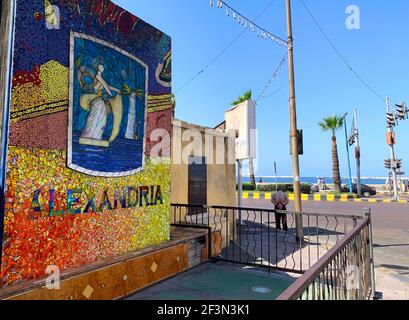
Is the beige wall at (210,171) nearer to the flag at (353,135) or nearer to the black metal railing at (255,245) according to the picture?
the black metal railing at (255,245)

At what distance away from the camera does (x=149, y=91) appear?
18.7ft

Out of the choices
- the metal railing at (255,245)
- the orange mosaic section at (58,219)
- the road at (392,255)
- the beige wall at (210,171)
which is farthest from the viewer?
the beige wall at (210,171)

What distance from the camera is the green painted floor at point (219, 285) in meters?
4.71

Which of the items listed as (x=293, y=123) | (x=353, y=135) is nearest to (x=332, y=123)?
(x=353, y=135)

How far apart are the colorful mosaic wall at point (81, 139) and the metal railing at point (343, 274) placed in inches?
119

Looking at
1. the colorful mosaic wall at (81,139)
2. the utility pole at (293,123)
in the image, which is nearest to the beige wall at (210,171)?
the colorful mosaic wall at (81,139)

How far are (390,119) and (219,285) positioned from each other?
2324cm

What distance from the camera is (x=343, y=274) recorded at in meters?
3.18

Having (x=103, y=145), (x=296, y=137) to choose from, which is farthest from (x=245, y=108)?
(x=103, y=145)

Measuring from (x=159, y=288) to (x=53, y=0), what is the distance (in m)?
4.57

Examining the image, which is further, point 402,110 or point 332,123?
point 332,123

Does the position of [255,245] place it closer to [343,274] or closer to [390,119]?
[343,274]
